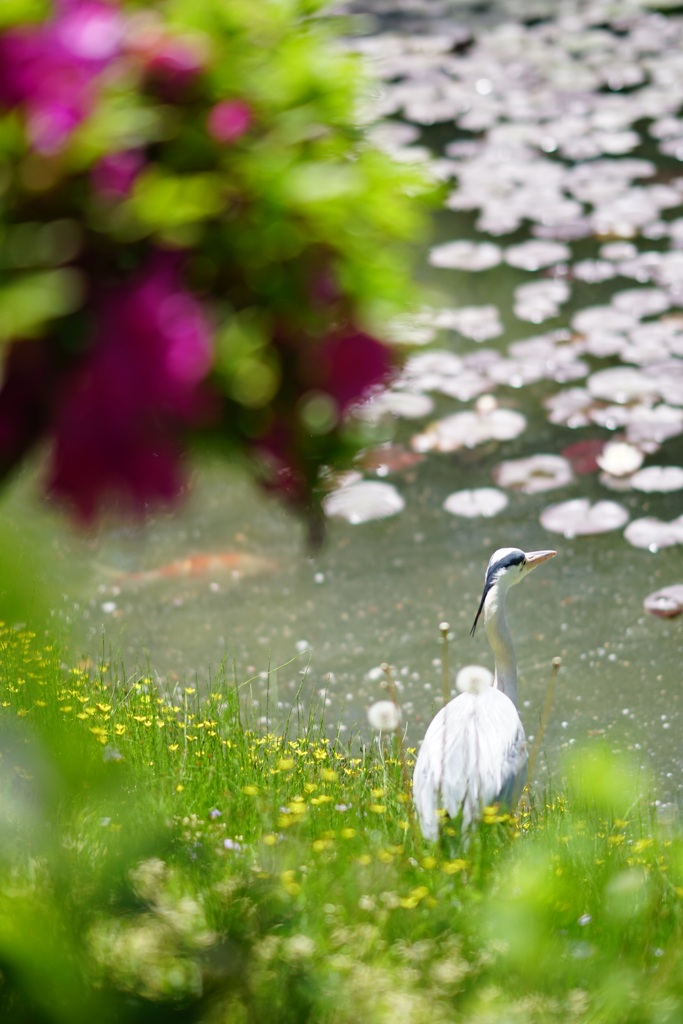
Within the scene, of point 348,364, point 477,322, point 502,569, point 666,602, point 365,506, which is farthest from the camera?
point 477,322

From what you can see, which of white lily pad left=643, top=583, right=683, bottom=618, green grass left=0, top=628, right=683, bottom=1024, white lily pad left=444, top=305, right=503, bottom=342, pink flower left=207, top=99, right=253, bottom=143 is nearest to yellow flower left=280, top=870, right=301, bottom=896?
green grass left=0, top=628, right=683, bottom=1024

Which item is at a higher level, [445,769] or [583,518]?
[445,769]

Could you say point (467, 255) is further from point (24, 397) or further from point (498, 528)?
point (24, 397)

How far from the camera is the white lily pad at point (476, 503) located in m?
3.39

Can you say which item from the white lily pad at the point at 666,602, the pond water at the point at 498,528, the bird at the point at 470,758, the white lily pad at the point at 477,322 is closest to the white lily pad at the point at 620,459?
the pond water at the point at 498,528

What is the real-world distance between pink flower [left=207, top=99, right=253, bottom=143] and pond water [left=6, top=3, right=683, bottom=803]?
105 centimetres

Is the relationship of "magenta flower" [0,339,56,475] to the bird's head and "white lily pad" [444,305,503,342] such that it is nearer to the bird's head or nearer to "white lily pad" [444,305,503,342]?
the bird's head

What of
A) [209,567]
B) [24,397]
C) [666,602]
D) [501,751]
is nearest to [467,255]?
[209,567]

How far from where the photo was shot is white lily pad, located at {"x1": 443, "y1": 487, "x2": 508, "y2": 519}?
3.39m

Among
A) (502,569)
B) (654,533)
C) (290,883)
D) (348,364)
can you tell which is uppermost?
(348,364)

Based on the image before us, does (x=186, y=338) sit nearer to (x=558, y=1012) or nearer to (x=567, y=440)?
(x=558, y=1012)

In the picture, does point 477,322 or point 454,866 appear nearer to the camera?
point 454,866

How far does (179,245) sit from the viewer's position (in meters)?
0.99

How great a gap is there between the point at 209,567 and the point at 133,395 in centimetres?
240
